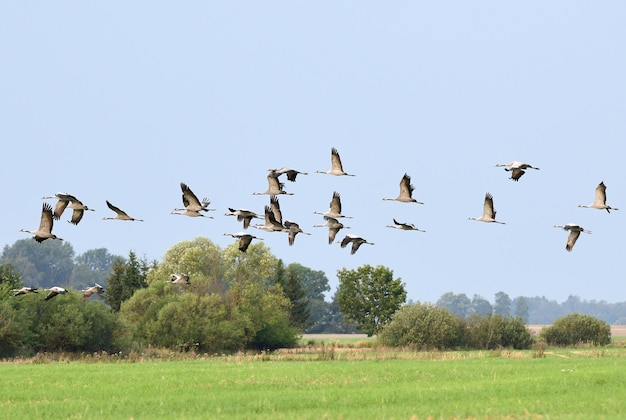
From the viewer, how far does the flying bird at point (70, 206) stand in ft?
98.0

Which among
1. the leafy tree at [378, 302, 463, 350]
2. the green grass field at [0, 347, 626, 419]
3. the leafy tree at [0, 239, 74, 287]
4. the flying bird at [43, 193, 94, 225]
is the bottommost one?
the green grass field at [0, 347, 626, 419]

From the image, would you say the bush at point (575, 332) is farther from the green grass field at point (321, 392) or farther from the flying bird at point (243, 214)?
the flying bird at point (243, 214)

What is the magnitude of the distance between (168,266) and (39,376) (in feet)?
175

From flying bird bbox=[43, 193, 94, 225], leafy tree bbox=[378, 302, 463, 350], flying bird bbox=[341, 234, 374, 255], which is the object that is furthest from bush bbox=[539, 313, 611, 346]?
flying bird bbox=[43, 193, 94, 225]

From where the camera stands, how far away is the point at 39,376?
41.9 meters

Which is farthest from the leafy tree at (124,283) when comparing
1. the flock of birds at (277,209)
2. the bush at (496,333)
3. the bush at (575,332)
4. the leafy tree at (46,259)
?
the leafy tree at (46,259)

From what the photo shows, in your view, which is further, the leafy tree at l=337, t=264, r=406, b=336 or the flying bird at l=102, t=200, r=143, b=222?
the leafy tree at l=337, t=264, r=406, b=336

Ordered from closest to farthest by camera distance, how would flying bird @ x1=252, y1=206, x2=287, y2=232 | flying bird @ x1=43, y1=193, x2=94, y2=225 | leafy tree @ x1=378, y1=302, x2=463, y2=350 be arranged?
1. flying bird @ x1=43, y1=193, x2=94, y2=225
2. flying bird @ x1=252, y1=206, x2=287, y2=232
3. leafy tree @ x1=378, y1=302, x2=463, y2=350

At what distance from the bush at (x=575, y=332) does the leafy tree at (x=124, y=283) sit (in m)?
35.3

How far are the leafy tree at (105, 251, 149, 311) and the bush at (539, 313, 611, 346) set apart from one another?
35320 mm

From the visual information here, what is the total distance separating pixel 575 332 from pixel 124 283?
1534 inches

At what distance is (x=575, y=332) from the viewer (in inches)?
3388

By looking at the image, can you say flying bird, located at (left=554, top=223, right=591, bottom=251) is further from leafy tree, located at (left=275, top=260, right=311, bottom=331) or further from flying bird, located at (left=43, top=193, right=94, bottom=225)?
leafy tree, located at (left=275, top=260, right=311, bottom=331)

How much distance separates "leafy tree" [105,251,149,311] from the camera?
8475 centimetres
